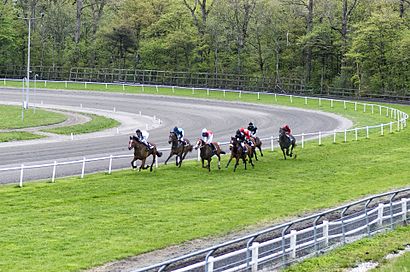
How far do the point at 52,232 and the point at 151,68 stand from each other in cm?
7688

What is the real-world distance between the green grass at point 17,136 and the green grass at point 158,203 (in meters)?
14.2

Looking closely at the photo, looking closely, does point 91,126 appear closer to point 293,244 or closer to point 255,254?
point 293,244

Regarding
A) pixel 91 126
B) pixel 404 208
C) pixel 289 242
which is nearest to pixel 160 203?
pixel 289 242

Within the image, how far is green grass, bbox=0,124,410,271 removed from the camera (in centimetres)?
1725

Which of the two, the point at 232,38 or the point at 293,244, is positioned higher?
the point at 232,38

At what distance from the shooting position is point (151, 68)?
3720 inches

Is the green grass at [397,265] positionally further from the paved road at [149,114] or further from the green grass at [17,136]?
the green grass at [17,136]

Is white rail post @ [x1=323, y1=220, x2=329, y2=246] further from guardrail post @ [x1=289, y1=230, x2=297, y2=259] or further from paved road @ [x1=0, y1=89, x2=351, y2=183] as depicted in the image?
paved road @ [x1=0, y1=89, x2=351, y2=183]

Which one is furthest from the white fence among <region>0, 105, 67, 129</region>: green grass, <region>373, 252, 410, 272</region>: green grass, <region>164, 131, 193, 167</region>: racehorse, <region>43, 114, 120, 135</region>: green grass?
<region>373, 252, 410, 272</region>: green grass

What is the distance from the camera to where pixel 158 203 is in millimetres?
22844

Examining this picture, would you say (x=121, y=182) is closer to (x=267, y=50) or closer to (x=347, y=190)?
(x=347, y=190)

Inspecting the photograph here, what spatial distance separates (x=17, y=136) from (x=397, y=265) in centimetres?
3005

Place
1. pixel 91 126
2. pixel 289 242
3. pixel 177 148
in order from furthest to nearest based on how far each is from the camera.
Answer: pixel 91 126, pixel 177 148, pixel 289 242

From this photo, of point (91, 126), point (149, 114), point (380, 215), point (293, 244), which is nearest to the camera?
point (293, 244)
